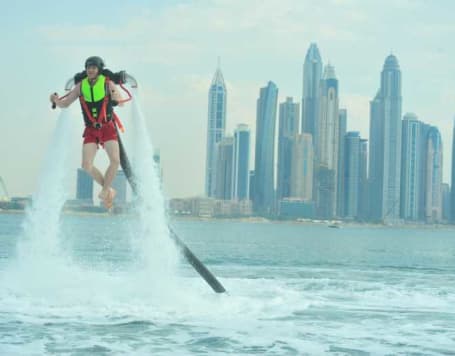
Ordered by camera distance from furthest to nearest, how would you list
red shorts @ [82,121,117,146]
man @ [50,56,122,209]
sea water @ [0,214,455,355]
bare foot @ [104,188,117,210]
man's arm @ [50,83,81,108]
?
man's arm @ [50,83,81,108]
red shorts @ [82,121,117,146]
man @ [50,56,122,209]
bare foot @ [104,188,117,210]
sea water @ [0,214,455,355]

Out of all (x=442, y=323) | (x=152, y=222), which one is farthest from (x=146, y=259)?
(x=442, y=323)

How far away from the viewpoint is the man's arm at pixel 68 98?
11.8m

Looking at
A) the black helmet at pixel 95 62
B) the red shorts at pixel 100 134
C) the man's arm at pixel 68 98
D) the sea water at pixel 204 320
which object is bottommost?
the sea water at pixel 204 320

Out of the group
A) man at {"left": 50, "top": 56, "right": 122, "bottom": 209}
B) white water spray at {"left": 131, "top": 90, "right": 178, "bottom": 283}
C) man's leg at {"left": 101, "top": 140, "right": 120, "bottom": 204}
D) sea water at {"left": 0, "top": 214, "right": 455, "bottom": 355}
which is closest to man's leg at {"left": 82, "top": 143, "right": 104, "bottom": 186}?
man at {"left": 50, "top": 56, "right": 122, "bottom": 209}

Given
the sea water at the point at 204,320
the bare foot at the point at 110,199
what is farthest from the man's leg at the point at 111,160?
the sea water at the point at 204,320

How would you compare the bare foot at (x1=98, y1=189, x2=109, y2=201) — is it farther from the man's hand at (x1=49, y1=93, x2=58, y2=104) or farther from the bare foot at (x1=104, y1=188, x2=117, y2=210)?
the man's hand at (x1=49, y1=93, x2=58, y2=104)

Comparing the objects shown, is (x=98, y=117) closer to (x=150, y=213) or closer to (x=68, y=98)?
(x=68, y=98)

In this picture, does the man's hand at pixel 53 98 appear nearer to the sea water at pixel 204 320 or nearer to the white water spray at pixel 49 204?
the white water spray at pixel 49 204

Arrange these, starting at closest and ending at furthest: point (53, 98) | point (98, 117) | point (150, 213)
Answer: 1. point (98, 117)
2. point (53, 98)
3. point (150, 213)

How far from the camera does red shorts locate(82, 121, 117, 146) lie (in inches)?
460

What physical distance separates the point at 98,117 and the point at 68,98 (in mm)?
691

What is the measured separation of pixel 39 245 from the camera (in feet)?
46.9

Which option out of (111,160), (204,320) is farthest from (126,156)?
(204,320)

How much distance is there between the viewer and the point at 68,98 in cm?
1189
